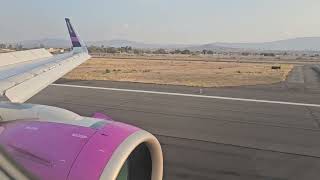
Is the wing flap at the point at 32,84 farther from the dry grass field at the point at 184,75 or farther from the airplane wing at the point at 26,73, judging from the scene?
the dry grass field at the point at 184,75

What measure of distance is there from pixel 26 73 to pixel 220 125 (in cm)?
799

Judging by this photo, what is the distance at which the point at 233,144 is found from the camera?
11180mm

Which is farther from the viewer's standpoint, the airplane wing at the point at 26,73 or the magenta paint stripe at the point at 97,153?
the airplane wing at the point at 26,73

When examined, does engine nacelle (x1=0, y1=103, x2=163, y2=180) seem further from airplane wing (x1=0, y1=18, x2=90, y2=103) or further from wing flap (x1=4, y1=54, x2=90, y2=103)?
wing flap (x1=4, y1=54, x2=90, y2=103)

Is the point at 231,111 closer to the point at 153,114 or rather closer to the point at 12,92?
the point at 153,114

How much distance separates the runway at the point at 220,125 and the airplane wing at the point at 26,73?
304 cm

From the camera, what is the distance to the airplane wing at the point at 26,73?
561 cm

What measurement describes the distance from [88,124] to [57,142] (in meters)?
0.40

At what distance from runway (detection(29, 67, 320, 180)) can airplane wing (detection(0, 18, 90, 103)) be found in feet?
9.98

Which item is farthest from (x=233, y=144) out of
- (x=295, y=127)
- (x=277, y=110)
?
(x=277, y=110)

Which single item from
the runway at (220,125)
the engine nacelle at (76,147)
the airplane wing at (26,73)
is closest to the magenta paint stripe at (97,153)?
the engine nacelle at (76,147)

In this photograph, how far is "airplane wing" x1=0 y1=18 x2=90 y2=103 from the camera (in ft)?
18.4

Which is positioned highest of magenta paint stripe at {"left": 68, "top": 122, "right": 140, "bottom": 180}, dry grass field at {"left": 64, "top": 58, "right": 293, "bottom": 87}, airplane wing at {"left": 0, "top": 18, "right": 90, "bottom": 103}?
airplane wing at {"left": 0, "top": 18, "right": 90, "bottom": 103}

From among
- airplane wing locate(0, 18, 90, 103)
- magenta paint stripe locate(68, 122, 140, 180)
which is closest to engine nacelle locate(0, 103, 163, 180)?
magenta paint stripe locate(68, 122, 140, 180)
